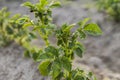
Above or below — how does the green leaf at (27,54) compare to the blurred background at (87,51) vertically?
above

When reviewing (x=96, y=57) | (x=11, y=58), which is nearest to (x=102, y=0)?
(x=96, y=57)

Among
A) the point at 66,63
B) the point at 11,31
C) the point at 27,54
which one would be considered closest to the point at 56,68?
the point at 66,63

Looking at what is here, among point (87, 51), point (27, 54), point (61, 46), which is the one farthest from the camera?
point (87, 51)

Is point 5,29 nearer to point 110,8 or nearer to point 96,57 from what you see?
point 96,57

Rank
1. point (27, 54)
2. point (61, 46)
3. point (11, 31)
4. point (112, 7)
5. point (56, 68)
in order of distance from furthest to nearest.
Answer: point (112, 7)
point (11, 31)
point (27, 54)
point (61, 46)
point (56, 68)

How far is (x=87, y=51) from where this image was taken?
433 cm

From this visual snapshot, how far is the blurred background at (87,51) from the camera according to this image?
2.89 metres

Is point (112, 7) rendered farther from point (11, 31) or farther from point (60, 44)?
point (60, 44)

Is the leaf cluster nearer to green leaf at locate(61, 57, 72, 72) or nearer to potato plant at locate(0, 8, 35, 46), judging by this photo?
green leaf at locate(61, 57, 72, 72)

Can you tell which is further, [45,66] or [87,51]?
[87,51]

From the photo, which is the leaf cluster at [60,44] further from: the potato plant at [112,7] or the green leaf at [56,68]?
the potato plant at [112,7]

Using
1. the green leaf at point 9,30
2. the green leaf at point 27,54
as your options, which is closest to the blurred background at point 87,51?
the green leaf at point 27,54

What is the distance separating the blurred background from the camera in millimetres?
2893

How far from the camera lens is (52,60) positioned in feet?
7.64
